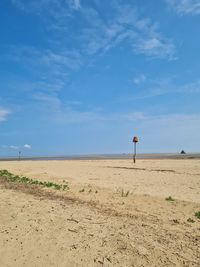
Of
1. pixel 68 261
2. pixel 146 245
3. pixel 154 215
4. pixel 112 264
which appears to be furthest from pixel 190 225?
pixel 68 261

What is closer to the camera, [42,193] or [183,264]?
[183,264]

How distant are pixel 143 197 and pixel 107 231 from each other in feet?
16.6

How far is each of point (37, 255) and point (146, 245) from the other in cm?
217

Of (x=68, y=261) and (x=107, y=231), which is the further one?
(x=107, y=231)

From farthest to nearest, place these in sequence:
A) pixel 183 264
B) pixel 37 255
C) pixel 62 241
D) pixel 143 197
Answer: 1. pixel 143 197
2. pixel 62 241
3. pixel 37 255
4. pixel 183 264

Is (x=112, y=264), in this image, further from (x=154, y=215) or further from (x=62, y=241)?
(x=154, y=215)

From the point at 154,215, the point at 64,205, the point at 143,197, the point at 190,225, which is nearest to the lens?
the point at 190,225

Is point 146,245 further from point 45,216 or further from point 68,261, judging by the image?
point 45,216

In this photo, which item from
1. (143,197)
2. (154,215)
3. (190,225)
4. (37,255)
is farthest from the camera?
(143,197)

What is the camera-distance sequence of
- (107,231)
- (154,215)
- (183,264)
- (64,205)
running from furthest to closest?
(64,205), (154,215), (107,231), (183,264)

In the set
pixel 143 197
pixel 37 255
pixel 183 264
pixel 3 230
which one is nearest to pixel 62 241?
pixel 37 255

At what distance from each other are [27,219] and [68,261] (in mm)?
2599

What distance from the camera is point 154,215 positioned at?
8.59 m

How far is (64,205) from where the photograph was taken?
9.42 metres
